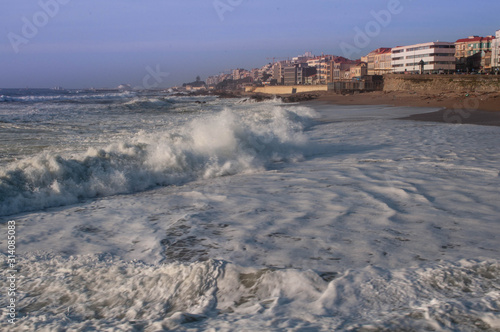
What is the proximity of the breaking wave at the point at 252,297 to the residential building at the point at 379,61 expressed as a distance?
284 feet

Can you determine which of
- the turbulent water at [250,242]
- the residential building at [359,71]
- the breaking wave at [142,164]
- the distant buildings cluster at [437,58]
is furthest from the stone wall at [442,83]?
the residential building at [359,71]

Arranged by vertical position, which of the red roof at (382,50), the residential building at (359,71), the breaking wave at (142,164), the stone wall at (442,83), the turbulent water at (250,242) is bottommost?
the turbulent water at (250,242)

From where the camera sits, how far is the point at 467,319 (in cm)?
245

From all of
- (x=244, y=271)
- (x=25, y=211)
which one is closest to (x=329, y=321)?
(x=244, y=271)

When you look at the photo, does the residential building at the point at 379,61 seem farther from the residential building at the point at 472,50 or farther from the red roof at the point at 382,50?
the residential building at the point at 472,50

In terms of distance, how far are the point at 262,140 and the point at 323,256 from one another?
21.4 feet

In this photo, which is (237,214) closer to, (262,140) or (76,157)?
(76,157)

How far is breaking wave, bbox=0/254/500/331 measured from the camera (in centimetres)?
252

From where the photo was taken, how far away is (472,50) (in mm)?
85250

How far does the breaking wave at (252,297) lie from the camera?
252cm

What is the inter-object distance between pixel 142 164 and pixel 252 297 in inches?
202

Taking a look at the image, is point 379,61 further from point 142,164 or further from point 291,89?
point 142,164

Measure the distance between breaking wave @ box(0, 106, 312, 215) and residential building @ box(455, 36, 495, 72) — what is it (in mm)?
75623

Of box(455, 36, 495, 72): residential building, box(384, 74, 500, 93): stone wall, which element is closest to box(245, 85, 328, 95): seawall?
box(384, 74, 500, 93): stone wall
